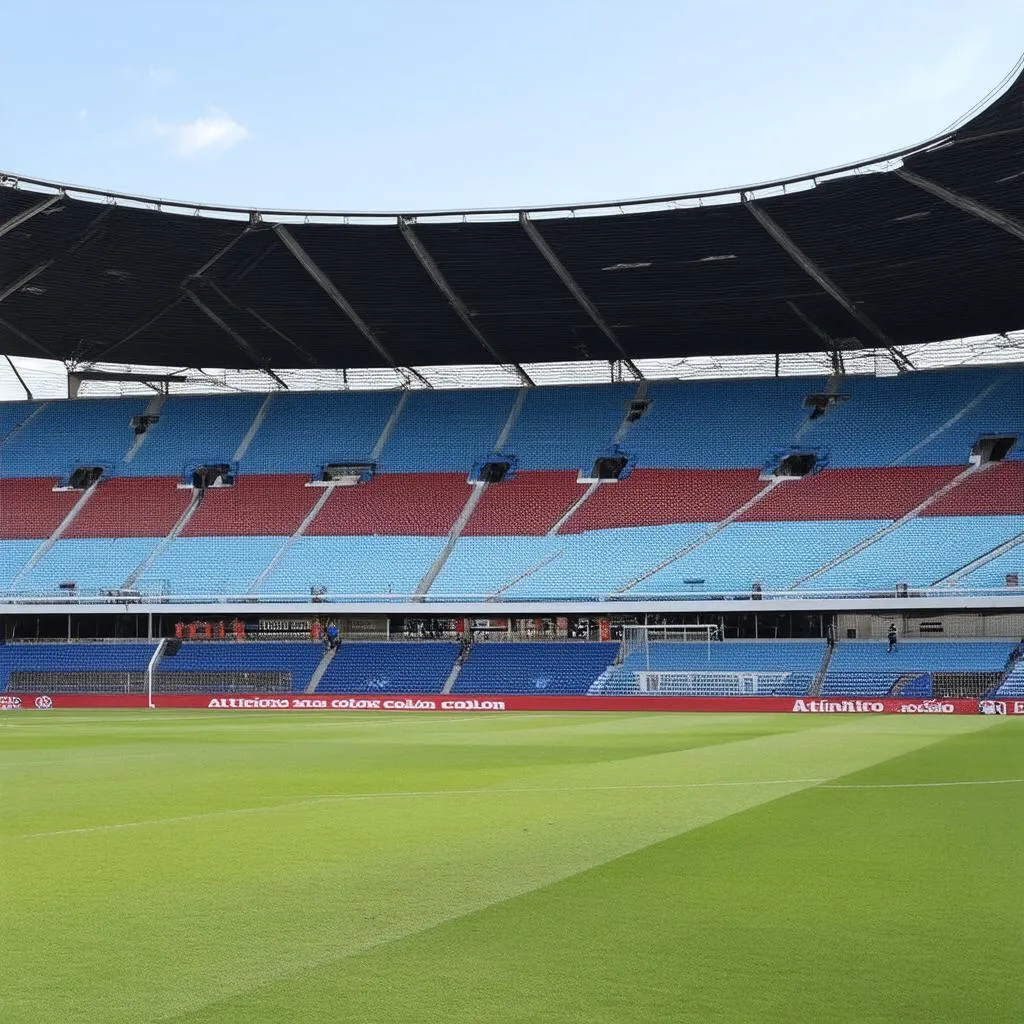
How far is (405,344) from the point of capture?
60.2 metres

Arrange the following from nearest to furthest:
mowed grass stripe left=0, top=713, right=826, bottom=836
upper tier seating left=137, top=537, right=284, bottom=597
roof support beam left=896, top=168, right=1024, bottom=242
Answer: mowed grass stripe left=0, top=713, right=826, bottom=836 → roof support beam left=896, top=168, right=1024, bottom=242 → upper tier seating left=137, top=537, right=284, bottom=597

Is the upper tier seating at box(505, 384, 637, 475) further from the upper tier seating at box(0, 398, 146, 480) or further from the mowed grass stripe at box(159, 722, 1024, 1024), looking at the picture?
the mowed grass stripe at box(159, 722, 1024, 1024)

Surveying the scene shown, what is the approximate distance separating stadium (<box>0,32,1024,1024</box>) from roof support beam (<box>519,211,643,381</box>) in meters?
0.26

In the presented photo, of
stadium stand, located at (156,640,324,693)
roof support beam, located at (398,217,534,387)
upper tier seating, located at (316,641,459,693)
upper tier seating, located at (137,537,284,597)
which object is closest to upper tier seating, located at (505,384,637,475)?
roof support beam, located at (398,217,534,387)

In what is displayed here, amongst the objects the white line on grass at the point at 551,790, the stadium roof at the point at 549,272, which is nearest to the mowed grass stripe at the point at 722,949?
the white line on grass at the point at 551,790

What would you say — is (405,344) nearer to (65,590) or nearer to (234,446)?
(234,446)

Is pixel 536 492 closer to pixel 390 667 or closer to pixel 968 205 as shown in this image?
pixel 390 667

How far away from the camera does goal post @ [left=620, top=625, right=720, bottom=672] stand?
52656mm

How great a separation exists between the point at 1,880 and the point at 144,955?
115 inches

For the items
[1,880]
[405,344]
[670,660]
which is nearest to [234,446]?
[405,344]

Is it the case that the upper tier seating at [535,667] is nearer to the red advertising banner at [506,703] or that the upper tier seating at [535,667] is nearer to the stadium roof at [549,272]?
the red advertising banner at [506,703]

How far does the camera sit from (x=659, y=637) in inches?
2096

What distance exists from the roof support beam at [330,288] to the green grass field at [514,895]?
1331 inches

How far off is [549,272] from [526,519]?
11567 millimetres
